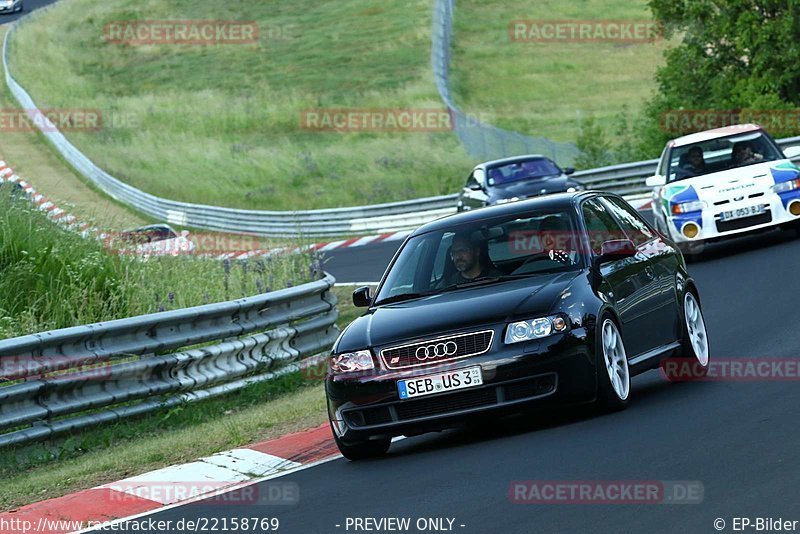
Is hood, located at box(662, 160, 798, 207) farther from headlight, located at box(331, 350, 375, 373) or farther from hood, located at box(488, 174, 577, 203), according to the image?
headlight, located at box(331, 350, 375, 373)

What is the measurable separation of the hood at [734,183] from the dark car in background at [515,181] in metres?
8.30

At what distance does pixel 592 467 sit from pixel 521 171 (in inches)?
849

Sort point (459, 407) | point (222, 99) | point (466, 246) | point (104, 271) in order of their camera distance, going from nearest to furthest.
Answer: point (459, 407) → point (466, 246) → point (104, 271) → point (222, 99)

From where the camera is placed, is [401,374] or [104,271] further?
[104,271]

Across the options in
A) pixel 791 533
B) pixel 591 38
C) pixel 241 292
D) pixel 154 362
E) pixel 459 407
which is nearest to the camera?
pixel 791 533

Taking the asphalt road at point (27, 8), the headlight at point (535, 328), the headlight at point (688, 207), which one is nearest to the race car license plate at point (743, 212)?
the headlight at point (688, 207)

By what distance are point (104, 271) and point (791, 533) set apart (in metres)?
10.1

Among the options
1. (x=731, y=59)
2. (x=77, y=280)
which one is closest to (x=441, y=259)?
(x=77, y=280)

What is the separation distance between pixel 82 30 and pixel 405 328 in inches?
2986

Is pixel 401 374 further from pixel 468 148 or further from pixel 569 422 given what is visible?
pixel 468 148

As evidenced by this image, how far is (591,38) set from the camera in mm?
76938

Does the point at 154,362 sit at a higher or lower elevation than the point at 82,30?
lower

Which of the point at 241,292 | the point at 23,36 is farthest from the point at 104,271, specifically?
the point at 23,36

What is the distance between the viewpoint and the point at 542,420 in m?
10.0
